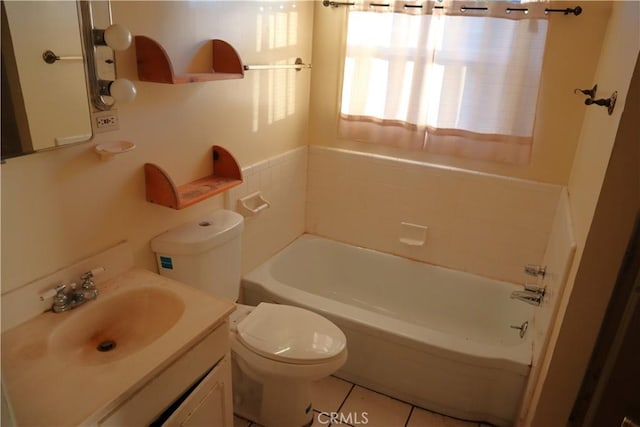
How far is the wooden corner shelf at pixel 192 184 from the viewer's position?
1.59 meters

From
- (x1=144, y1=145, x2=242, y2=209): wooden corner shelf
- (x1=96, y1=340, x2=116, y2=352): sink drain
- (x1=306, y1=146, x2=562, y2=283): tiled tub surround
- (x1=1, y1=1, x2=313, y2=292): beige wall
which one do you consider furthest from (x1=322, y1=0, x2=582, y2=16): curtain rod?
(x1=96, y1=340, x2=116, y2=352): sink drain

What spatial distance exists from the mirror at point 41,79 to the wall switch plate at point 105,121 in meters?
0.03

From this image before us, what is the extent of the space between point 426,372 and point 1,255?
171 centimetres

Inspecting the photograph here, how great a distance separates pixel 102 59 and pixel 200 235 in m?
0.70

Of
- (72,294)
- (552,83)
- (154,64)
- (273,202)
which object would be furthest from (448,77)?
(72,294)

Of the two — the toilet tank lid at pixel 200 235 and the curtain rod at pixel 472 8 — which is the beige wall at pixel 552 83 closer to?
the curtain rod at pixel 472 8

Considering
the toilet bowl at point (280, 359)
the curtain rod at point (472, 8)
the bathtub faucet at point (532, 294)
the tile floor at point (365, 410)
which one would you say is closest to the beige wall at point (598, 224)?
the curtain rod at point (472, 8)

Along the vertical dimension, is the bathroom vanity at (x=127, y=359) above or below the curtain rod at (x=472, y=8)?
below

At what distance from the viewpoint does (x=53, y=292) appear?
132 cm

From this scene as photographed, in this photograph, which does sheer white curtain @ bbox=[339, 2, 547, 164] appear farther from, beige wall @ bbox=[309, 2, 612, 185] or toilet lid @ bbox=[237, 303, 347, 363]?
toilet lid @ bbox=[237, 303, 347, 363]

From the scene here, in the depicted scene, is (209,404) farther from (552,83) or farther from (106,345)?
(552,83)

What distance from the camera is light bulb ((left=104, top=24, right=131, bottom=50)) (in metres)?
1.24

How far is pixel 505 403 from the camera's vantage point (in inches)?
77.6

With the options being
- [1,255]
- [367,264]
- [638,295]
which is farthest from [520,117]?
[1,255]
